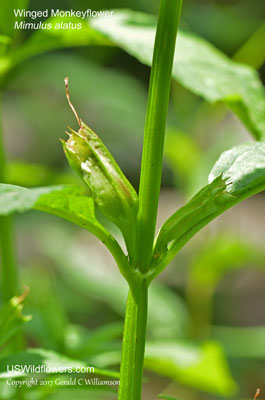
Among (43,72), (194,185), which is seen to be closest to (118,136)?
(43,72)

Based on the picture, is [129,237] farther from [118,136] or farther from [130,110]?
[118,136]

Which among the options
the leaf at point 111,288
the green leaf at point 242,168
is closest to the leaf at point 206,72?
the green leaf at point 242,168

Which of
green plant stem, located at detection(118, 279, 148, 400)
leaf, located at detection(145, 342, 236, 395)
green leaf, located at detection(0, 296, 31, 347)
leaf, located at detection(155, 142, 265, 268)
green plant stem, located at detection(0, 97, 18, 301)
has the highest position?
green plant stem, located at detection(0, 97, 18, 301)

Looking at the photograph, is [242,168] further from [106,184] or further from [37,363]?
[37,363]

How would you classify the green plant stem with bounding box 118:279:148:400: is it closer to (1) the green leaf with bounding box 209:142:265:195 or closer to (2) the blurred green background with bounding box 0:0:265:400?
(1) the green leaf with bounding box 209:142:265:195

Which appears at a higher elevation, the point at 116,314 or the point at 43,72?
the point at 43,72

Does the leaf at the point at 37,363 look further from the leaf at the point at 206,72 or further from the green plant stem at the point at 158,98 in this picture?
the leaf at the point at 206,72

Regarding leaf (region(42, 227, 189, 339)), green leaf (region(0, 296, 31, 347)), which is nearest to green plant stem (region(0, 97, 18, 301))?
green leaf (region(0, 296, 31, 347))
